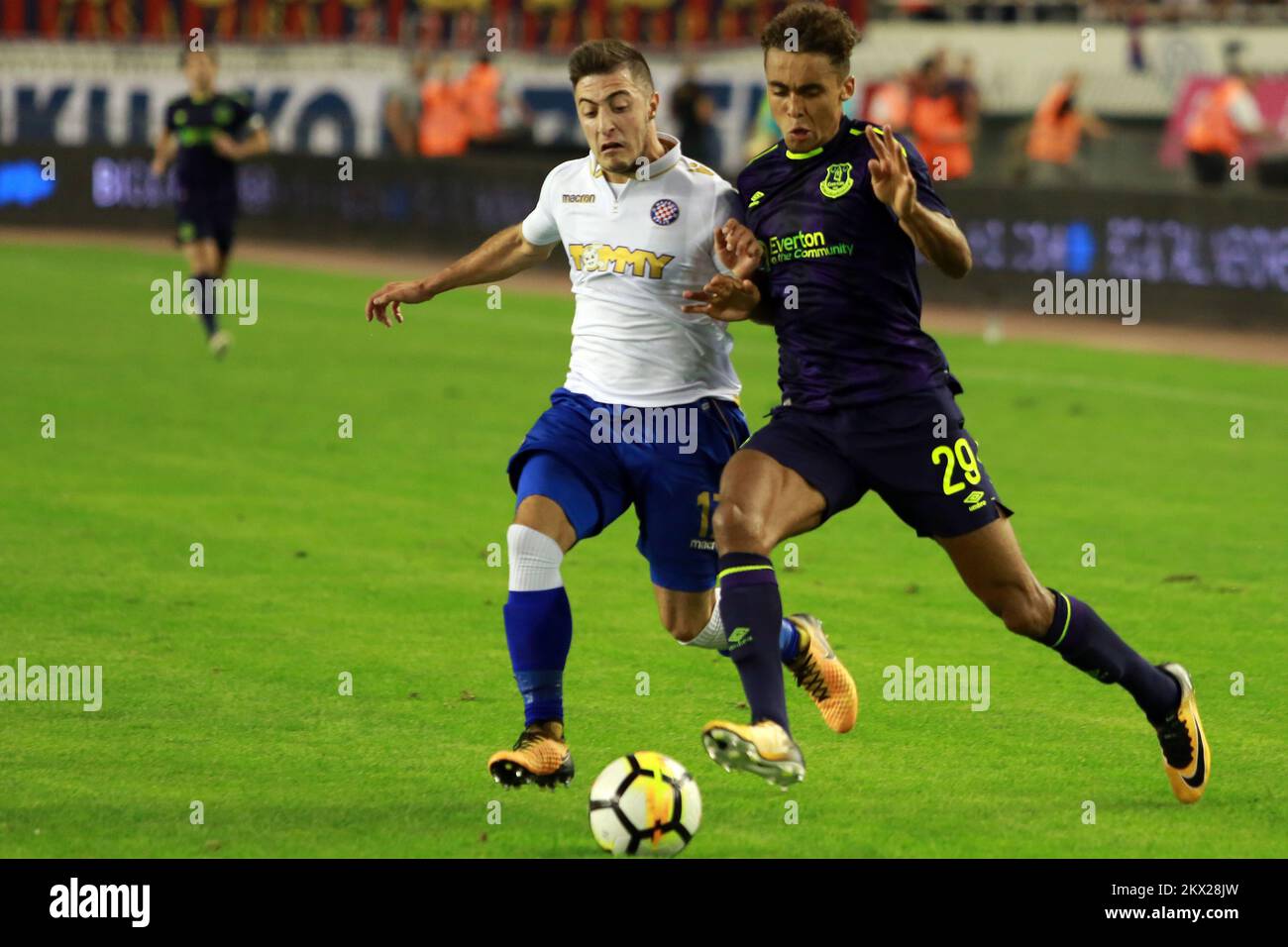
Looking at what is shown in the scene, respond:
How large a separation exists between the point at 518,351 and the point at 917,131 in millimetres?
9143

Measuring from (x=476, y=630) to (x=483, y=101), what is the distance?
20.9 m

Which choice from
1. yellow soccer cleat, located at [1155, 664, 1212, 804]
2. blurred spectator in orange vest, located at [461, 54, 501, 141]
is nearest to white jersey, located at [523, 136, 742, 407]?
yellow soccer cleat, located at [1155, 664, 1212, 804]

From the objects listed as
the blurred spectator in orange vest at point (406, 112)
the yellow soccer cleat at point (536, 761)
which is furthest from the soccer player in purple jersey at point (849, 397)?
the blurred spectator in orange vest at point (406, 112)

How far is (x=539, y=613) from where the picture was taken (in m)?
6.57

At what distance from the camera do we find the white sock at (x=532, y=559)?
6535 mm

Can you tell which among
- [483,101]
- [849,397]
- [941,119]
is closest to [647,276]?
[849,397]

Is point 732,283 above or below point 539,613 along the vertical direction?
above

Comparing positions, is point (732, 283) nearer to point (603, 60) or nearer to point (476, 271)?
point (603, 60)

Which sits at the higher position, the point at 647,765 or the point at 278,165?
the point at 278,165
